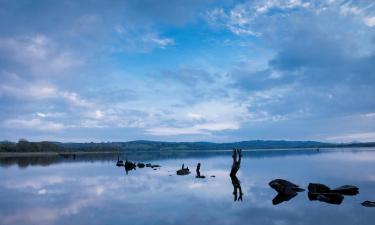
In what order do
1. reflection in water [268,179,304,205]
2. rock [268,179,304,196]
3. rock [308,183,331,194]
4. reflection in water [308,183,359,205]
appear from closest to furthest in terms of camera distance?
reflection in water [308,183,359,205]
reflection in water [268,179,304,205]
rock [308,183,331,194]
rock [268,179,304,196]

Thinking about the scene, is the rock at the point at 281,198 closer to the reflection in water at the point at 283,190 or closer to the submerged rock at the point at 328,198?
the reflection in water at the point at 283,190

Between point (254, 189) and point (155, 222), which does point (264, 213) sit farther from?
point (254, 189)

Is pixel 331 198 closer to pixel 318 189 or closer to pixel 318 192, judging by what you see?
pixel 318 192

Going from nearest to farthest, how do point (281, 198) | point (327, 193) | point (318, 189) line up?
point (281, 198) → point (327, 193) → point (318, 189)

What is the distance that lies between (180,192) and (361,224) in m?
20.2

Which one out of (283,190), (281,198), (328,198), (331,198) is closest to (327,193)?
(331,198)

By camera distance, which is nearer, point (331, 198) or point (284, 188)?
point (331, 198)

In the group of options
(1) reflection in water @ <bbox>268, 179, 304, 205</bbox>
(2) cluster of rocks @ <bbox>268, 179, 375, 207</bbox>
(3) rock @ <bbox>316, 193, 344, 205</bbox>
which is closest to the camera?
(3) rock @ <bbox>316, 193, 344, 205</bbox>

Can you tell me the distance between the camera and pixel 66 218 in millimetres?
25875

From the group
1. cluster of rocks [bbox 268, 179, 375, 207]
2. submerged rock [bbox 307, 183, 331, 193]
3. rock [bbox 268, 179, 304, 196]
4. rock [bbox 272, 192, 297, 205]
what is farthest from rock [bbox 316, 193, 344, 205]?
rock [bbox 268, 179, 304, 196]

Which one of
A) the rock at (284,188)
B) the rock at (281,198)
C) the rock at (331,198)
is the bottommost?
the rock at (281,198)

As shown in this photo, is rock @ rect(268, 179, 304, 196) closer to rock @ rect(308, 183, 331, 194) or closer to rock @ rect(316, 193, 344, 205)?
rock @ rect(308, 183, 331, 194)

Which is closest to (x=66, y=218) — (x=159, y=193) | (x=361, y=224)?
(x=159, y=193)

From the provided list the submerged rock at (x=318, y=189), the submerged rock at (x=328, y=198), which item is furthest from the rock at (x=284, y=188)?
the submerged rock at (x=328, y=198)
